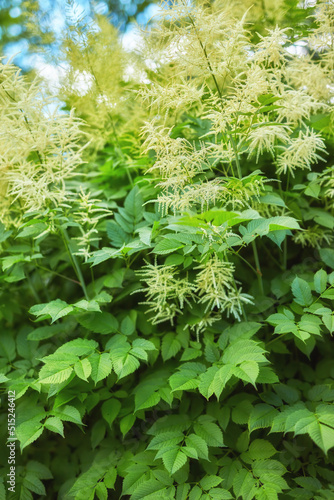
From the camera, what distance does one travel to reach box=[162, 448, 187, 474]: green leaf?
1.37 meters

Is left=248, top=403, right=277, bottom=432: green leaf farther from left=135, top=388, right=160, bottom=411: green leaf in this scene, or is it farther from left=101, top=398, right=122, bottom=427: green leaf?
left=101, top=398, right=122, bottom=427: green leaf

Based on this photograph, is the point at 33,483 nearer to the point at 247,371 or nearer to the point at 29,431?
the point at 29,431

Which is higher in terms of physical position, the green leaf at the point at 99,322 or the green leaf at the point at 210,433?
the green leaf at the point at 99,322

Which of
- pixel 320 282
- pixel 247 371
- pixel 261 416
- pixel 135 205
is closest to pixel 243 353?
pixel 247 371

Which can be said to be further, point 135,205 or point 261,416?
point 135,205

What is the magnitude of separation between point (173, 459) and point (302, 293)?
3.08ft

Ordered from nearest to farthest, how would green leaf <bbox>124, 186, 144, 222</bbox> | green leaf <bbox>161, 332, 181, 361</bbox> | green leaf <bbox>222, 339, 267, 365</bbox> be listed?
green leaf <bbox>222, 339, 267, 365</bbox> → green leaf <bbox>161, 332, 181, 361</bbox> → green leaf <bbox>124, 186, 144, 222</bbox>

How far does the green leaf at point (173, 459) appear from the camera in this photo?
4.50 ft

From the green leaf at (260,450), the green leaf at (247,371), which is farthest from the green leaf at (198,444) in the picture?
the green leaf at (247,371)

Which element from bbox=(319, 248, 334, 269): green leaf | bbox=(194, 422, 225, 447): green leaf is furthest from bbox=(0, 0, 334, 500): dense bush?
bbox=(319, 248, 334, 269): green leaf

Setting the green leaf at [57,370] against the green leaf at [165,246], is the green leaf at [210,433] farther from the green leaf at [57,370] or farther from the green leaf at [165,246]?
the green leaf at [165,246]

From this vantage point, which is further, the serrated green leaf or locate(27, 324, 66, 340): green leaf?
locate(27, 324, 66, 340): green leaf

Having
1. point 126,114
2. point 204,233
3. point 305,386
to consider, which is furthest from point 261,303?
point 126,114

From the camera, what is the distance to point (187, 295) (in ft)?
6.29
